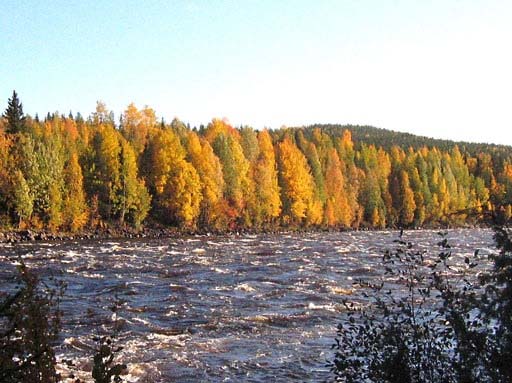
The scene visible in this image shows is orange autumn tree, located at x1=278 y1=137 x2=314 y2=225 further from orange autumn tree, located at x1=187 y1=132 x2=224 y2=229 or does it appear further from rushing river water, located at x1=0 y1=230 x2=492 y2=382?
rushing river water, located at x1=0 y1=230 x2=492 y2=382

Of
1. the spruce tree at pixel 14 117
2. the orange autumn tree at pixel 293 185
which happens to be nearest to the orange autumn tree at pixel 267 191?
the orange autumn tree at pixel 293 185

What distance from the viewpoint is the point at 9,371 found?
5.07m

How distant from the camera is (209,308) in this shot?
66.9 feet

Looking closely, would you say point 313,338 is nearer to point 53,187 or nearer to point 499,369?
point 499,369

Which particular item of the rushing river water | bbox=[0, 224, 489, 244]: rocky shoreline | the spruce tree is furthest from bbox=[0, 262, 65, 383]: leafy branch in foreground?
the spruce tree

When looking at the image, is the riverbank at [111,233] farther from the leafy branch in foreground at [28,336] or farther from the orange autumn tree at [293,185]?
the leafy branch in foreground at [28,336]

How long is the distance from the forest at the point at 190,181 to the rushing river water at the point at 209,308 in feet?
79.6

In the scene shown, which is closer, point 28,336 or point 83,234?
point 28,336

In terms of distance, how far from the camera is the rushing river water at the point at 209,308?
45.1 feet

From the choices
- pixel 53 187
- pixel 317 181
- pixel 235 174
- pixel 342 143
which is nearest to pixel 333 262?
pixel 53 187

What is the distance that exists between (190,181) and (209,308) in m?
51.7

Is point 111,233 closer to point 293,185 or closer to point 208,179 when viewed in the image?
point 208,179

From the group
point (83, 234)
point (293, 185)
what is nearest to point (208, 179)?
point (293, 185)

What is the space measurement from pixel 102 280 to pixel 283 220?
191 feet
